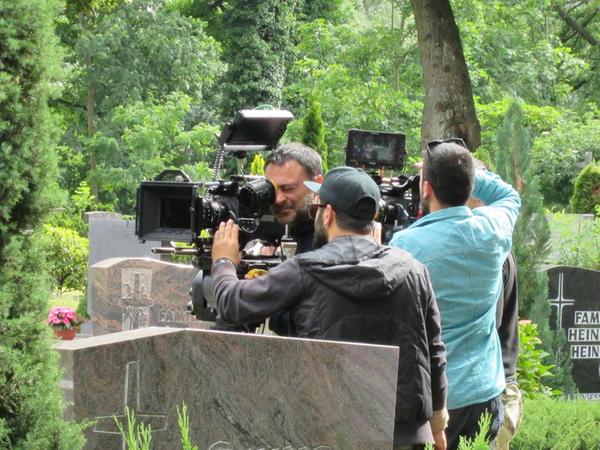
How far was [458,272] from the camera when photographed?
4801 mm

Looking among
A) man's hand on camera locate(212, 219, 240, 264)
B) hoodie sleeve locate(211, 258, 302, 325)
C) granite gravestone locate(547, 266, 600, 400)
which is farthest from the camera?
granite gravestone locate(547, 266, 600, 400)

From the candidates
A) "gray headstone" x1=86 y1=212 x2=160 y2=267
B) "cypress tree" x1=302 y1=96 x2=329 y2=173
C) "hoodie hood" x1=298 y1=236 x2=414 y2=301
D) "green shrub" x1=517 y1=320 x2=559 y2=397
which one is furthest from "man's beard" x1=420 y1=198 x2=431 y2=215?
"gray headstone" x1=86 y1=212 x2=160 y2=267

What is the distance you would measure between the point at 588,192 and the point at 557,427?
18.4 meters

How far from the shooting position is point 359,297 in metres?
4.10

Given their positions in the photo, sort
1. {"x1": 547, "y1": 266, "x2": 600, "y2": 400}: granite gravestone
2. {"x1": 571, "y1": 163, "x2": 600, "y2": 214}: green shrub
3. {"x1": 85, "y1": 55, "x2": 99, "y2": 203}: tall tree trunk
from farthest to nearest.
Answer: {"x1": 85, "y1": 55, "x2": 99, "y2": 203}: tall tree trunk < {"x1": 571, "y1": 163, "x2": 600, "y2": 214}: green shrub < {"x1": 547, "y1": 266, "x2": 600, "y2": 400}: granite gravestone

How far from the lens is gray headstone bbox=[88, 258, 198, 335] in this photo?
11.8 m

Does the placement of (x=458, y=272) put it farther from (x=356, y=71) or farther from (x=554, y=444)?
(x=356, y=71)

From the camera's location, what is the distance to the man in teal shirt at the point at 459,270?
4.77 m

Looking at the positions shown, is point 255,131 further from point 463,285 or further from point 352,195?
point 352,195

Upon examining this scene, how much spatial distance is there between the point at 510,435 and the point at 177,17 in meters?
33.2

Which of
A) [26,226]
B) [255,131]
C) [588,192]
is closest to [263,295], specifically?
[26,226]

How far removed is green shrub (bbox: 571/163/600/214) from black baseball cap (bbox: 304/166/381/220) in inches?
836

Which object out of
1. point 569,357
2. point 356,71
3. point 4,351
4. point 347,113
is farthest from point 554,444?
point 356,71

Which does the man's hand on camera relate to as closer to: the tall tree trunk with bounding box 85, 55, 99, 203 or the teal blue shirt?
the teal blue shirt
